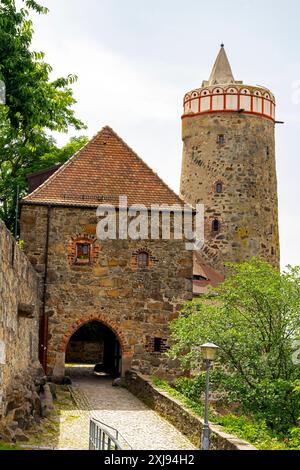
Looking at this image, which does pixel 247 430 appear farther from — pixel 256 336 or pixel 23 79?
pixel 23 79

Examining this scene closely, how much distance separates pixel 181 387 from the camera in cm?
2238

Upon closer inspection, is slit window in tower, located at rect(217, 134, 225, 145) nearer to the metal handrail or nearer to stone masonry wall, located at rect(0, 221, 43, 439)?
stone masonry wall, located at rect(0, 221, 43, 439)

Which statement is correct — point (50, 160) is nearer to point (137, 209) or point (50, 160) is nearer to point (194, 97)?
point (194, 97)

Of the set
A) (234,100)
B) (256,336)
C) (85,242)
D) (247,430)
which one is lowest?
(247,430)

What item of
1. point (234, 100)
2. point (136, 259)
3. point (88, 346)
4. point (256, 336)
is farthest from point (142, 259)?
point (234, 100)

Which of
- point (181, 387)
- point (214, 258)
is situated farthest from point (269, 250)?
point (181, 387)

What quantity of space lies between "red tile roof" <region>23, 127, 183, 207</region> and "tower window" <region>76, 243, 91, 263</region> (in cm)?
118

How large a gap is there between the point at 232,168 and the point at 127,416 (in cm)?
2058

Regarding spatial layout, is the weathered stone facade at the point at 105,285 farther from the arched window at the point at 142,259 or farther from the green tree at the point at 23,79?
the green tree at the point at 23,79

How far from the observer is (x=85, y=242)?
84.5 ft

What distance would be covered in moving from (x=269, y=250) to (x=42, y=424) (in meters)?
22.6

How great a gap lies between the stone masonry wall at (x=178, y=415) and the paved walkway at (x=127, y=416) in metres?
0.15

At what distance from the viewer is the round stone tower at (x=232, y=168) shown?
125 ft

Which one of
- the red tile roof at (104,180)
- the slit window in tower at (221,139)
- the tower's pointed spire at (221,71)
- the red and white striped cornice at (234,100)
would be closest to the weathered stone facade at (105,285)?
the red tile roof at (104,180)
